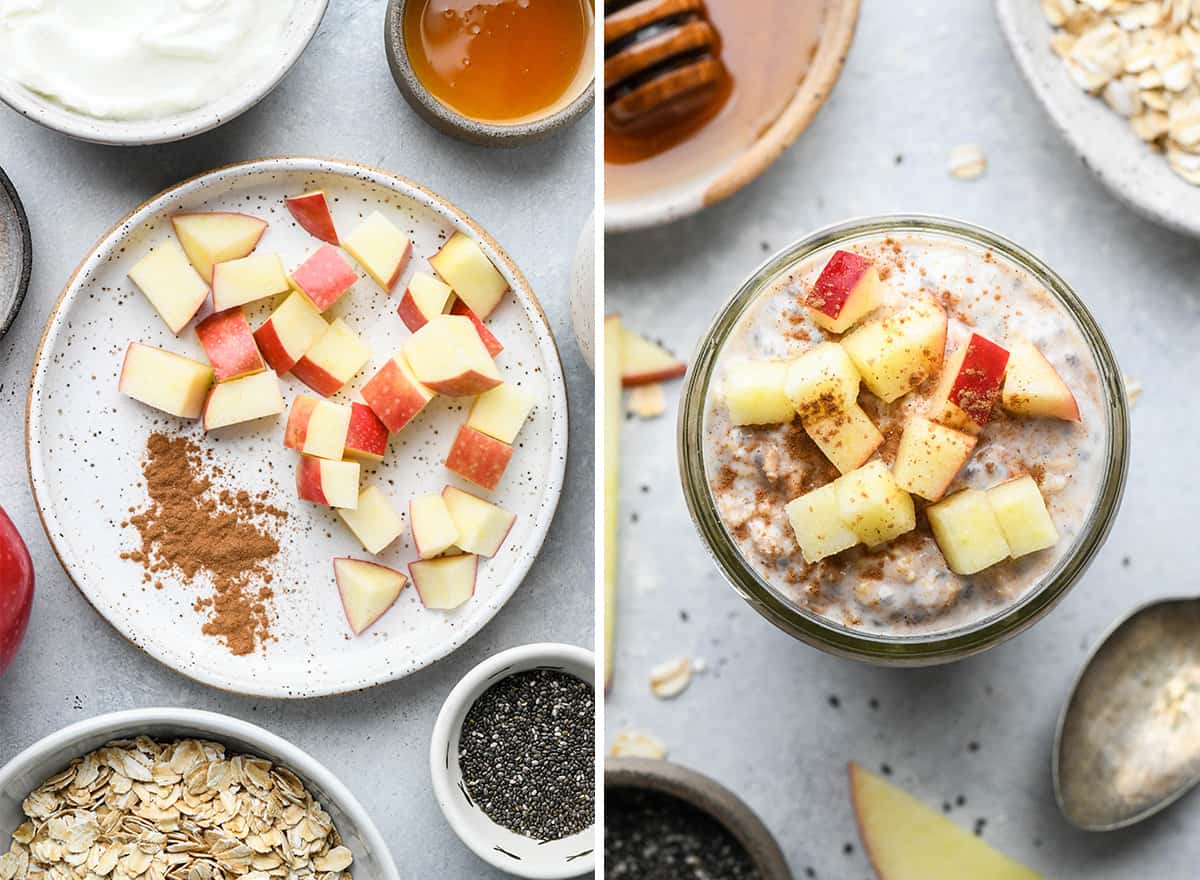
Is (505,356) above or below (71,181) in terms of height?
below

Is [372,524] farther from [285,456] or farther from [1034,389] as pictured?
[1034,389]

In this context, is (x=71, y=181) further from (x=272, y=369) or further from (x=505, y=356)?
(x=505, y=356)

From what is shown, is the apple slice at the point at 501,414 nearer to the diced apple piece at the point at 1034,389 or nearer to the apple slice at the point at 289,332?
the apple slice at the point at 289,332

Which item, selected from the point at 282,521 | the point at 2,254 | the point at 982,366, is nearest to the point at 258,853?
the point at 282,521

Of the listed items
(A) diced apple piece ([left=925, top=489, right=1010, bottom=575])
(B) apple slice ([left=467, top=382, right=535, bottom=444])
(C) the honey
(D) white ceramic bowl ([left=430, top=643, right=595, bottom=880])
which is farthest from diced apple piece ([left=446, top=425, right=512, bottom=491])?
(A) diced apple piece ([left=925, top=489, right=1010, bottom=575])

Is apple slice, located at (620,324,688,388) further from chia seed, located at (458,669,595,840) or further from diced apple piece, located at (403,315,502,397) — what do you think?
chia seed, located at (458,669,595,840)

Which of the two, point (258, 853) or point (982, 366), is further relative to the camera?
point (258, 853)
